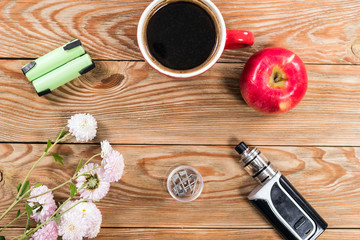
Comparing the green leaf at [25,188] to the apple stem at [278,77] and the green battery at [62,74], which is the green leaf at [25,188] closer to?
the green battery at [62,74]

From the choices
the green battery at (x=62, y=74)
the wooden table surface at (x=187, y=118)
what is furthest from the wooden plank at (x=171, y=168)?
the green battery at (x=62, y=74)

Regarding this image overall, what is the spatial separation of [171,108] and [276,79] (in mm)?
215

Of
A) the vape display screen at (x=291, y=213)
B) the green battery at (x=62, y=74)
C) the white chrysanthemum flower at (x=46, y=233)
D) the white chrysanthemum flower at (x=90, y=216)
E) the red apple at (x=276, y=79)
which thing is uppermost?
the red apple at (x=276, y=79)

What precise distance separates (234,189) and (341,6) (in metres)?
0.44

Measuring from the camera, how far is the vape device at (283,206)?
0.63 m

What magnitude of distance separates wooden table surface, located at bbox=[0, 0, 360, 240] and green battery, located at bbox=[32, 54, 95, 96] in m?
0.03

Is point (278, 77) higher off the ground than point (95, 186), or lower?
higher

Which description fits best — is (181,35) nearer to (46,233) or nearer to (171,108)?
(171,108)

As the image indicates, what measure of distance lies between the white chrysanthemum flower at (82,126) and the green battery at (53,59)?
11 centimetres

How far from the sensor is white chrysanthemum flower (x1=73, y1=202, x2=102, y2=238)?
61 cm

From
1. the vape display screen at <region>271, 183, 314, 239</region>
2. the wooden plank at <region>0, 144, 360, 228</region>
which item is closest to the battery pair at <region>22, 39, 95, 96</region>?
the wooden plank at <region>0, 144, 360, 228</region>

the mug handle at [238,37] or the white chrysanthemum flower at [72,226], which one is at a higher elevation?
the mug handle at [238,37]

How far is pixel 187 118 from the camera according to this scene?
682 mm

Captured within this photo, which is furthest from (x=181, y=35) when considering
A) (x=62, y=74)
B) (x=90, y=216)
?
(x=90, y=216)
